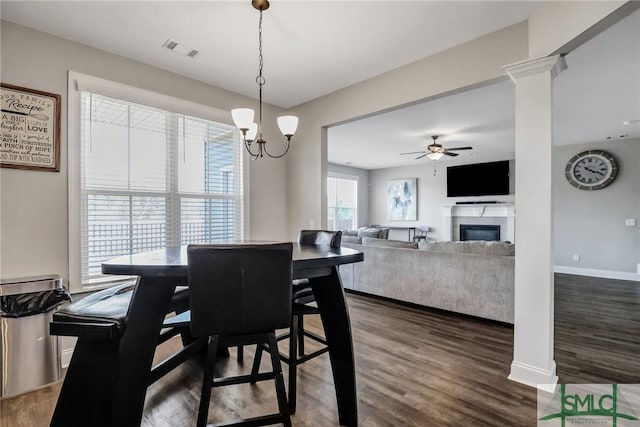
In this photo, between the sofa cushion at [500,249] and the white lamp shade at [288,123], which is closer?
the white lamp shade at [288,123]

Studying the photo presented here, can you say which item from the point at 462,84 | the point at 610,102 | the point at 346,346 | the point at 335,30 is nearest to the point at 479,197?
the point at 610,102

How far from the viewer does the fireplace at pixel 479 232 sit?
287 inches

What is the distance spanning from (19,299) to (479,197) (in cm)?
819

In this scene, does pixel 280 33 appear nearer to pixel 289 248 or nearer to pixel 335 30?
pixel 335 30

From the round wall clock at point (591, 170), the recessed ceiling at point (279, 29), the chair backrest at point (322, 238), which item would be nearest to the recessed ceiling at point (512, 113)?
the round wall clock at point (591, 170)

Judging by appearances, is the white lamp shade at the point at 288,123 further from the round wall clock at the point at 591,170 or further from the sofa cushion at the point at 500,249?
the round wall clock at the point at 591,170

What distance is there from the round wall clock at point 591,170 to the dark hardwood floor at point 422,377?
3.27 m

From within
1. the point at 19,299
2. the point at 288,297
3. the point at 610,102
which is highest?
the point at 610,102

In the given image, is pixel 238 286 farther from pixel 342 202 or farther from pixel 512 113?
pixel 342 202

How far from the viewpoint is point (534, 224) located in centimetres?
216

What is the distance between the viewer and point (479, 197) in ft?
24.6

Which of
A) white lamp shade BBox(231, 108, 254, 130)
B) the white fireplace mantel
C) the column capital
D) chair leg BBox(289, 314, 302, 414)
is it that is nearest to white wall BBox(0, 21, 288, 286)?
white lamp shade BBox(231, 108, 254, 130)

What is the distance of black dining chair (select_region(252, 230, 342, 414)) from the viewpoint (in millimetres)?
1844

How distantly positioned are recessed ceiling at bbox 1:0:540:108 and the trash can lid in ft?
6.35
